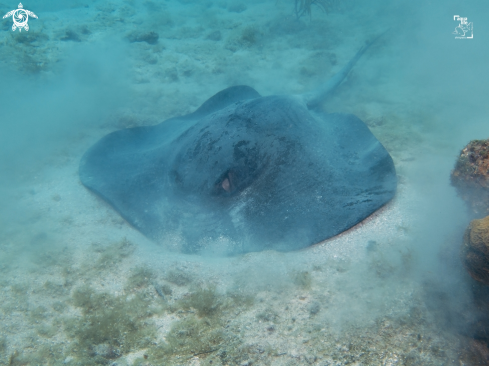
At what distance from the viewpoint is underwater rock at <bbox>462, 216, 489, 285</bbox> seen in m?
2.34

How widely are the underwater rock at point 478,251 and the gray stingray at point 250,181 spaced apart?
1.15 meters

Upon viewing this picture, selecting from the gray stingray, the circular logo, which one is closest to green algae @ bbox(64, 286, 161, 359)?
the gray stingray

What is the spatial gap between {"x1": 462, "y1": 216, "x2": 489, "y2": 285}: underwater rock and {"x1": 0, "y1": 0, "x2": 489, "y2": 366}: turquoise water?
348 mm

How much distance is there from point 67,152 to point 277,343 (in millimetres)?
6443

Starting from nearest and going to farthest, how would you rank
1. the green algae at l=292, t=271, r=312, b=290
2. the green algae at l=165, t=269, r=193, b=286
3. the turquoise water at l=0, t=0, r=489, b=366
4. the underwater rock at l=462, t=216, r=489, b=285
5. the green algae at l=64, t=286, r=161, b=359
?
the underwater rock at l=462, t=216, r=489, b=285, the turquoise water at l=0, t=0, r=489, b=366, the green algae at l=64, t=286, r=161, b=359, the green algae at l=292, t=271, r=312, b=290, the green algae at l=165, t=269, r=193, b=286

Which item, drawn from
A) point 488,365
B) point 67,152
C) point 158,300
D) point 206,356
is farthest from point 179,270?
point 67,152

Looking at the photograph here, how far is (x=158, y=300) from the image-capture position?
10.5 feet

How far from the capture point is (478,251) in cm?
239

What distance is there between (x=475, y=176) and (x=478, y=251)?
1.28 m

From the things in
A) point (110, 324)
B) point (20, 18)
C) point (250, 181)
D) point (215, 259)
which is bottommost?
point (110, 324)

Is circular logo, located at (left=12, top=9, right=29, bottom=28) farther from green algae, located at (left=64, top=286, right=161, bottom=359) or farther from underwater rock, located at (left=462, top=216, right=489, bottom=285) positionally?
underwater rock, located at (left=462, top=216, right=489, bottom=285)

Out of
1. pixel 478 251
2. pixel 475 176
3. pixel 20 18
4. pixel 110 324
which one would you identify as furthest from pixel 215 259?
pixel 20 18

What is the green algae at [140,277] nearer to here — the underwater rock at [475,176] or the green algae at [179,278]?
the green algae at [179,278]

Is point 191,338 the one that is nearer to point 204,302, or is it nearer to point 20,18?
point 204,302
